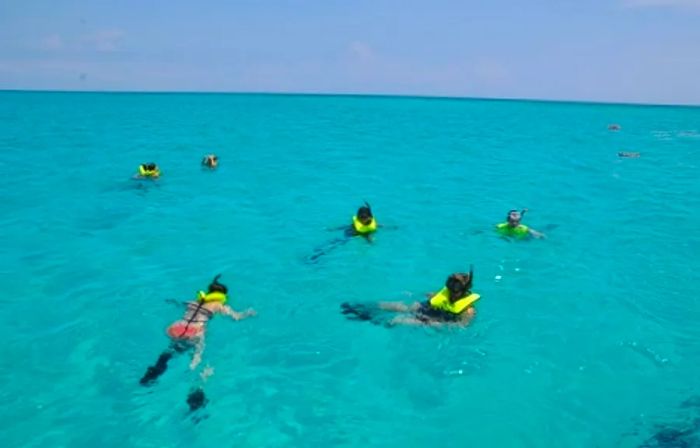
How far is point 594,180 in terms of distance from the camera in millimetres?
27156

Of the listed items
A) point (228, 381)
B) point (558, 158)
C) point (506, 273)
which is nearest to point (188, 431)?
point (228, 381)

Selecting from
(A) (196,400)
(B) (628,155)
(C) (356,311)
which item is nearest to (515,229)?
(C) (356,311)

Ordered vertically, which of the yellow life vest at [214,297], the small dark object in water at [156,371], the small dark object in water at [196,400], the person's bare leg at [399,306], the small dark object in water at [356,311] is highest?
the yellow life vest at [214,297]

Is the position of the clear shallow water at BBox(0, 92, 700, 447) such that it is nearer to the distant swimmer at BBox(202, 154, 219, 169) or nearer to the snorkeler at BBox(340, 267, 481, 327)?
the snorkeler at BBox(340, 267, 481, 327)

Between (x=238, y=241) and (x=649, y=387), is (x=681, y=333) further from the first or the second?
(x=238, y=241)

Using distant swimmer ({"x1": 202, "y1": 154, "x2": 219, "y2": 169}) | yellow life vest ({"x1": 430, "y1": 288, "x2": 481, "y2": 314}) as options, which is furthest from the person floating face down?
distant swimmer ({"x1": 202, "y1": 154, "x2": 219, "y2": 169})

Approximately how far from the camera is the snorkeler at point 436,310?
9.79 metres

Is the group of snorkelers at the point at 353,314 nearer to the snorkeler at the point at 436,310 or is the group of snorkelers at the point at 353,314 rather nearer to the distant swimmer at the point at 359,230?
the snorkeler at the point at 436,310

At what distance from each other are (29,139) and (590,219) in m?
37.3

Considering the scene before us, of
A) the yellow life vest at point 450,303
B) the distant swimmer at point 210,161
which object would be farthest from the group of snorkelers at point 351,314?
the distant swimmer at point 210,161

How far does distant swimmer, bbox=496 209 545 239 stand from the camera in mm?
15480

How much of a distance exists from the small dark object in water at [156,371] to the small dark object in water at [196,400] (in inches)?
29.3

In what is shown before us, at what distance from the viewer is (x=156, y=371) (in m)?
8.66

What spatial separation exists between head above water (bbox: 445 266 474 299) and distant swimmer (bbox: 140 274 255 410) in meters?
3.79
